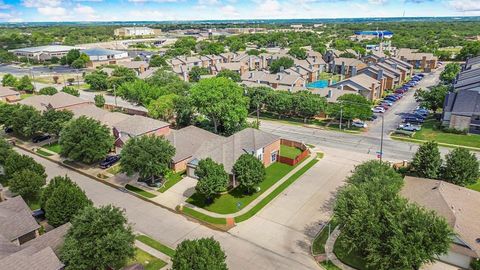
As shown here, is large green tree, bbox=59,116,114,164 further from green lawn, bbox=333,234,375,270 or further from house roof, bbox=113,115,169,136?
green lawn, bbox=333,234,375,270

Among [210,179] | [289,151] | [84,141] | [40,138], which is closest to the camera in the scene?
[210,179]

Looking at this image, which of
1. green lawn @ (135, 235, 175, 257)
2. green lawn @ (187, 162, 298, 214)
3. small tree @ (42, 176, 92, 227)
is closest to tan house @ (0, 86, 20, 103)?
small tree @ (42, 176, 92, 227)

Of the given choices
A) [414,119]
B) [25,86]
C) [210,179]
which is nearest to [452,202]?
[210,179]

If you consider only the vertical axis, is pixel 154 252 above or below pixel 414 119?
below

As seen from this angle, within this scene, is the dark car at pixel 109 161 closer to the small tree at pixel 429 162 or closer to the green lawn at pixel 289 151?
the green lawn at pixel 289 151

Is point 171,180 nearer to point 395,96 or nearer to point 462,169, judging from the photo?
point 462,169
